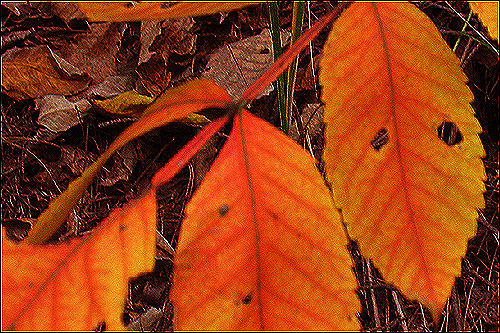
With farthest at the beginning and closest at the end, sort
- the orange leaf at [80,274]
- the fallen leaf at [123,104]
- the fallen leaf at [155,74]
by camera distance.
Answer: the fallen leaf at [155,74] → the fallen leaf at [123,104] → the orange leaf at [80,274]

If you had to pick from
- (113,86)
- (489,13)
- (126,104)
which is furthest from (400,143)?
(113,86)

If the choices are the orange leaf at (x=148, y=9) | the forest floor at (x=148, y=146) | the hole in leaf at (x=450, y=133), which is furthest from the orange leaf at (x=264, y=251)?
the hole in leaf at (x=450, y=133)

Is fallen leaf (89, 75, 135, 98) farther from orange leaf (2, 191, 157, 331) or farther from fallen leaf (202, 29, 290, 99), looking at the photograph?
orange leaf (2, 191, 157, 331)

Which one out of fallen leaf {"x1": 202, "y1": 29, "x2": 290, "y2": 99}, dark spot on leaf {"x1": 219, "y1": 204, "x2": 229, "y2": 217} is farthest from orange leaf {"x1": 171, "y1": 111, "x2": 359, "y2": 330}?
fallen leaf {"x1": 202, "y1": 29, "x2": 290, "y2": 99}

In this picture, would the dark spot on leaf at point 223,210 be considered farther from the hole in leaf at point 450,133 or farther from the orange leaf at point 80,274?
the hole in leaf at point 450,133

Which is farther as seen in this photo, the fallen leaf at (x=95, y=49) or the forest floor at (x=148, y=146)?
the fallen leaf at (x=95, y=49)

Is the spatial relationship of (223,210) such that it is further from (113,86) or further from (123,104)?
(113,86)
